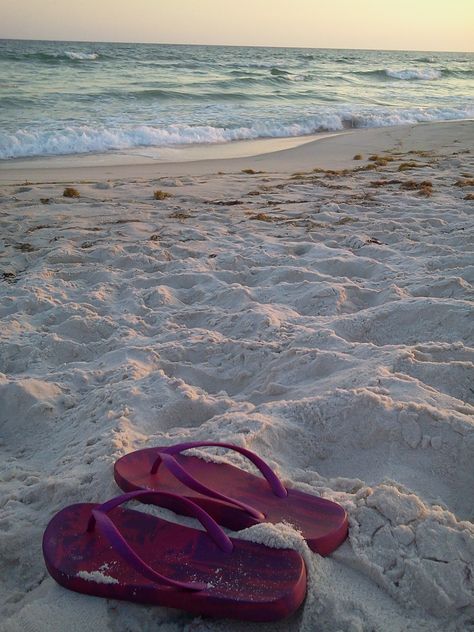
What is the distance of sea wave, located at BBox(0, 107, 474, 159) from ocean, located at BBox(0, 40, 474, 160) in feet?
0.06

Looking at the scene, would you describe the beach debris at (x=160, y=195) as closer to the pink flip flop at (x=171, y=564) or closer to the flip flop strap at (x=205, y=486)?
the flip flop strap at (x=205, y=486)

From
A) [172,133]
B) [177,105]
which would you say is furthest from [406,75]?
[172,133]

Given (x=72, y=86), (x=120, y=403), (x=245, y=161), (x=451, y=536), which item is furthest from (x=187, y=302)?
(x=72, y=86)

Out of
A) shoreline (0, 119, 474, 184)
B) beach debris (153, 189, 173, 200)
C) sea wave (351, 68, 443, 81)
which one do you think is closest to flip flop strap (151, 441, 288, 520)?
beach debris (153, 189, 173, 200)

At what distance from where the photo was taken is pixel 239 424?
6.06ft

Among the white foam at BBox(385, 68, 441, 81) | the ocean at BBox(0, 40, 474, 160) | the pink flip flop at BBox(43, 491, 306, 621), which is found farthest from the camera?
the white foam at BBox(385, 68, 441, 81)

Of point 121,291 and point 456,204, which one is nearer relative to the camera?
point 121,291

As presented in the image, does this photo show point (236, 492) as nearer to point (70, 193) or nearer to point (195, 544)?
point (195, 544)

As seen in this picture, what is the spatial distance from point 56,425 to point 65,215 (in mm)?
3168

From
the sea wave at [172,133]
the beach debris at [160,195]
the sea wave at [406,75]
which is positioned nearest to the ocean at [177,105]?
the sea wave at [172,133]

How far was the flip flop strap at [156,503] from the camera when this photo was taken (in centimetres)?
117

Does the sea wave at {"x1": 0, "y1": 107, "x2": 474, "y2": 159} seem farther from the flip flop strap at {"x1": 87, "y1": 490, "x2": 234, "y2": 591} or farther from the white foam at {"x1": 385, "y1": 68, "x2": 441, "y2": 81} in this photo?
the white foam at {"x1": 385, "y1": 68, "x2": 441, "y2": 81}

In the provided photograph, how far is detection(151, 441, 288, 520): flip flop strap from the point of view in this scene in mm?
1427

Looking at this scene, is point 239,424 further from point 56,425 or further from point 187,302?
point 187,302
